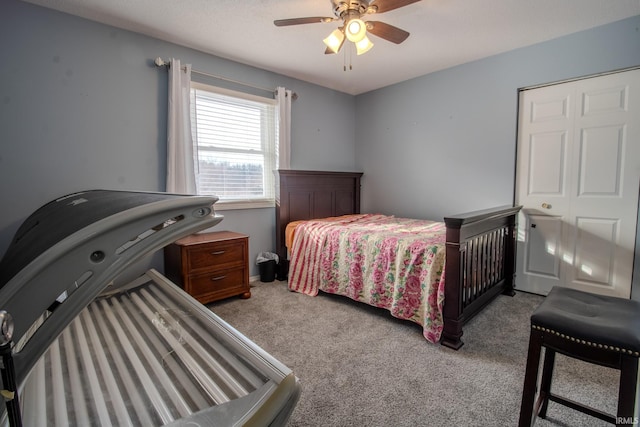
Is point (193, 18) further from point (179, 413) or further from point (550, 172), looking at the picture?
point (550, 172)

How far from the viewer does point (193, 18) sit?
2475mm

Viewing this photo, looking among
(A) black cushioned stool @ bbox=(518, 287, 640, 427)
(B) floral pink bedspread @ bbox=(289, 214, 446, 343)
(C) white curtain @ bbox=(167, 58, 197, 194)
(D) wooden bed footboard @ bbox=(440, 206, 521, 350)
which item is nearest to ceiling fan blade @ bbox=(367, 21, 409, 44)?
(D) wooden bed footboard @ bbox=(440, 206, 521, 350)

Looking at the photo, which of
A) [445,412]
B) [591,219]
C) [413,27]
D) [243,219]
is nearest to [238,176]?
[243,219]

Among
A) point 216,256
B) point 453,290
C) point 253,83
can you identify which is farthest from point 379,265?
point 253,83

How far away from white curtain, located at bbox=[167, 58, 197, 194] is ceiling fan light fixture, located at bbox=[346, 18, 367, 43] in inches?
64.0

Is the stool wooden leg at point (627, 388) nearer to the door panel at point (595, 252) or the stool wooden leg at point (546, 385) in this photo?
the stool wooden leg at point (546, 385)

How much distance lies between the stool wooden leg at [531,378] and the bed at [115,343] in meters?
1.10

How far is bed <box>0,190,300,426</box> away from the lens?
0.47 metres

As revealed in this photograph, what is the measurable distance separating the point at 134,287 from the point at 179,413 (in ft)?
3.33

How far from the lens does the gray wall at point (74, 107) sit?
88.1 inches

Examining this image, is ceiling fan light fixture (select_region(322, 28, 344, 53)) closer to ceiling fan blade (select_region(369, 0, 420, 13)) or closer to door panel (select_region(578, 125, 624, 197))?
ceiling fan blade (select_region(369, 0, 420, 13))

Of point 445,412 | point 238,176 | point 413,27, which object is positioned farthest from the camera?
point 238,176

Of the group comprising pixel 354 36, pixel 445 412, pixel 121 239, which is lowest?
pixel 445 412

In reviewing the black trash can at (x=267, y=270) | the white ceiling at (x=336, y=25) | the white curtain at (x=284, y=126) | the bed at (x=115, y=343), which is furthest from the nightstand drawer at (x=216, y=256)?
the white ceiling at (x=336, y=25)
